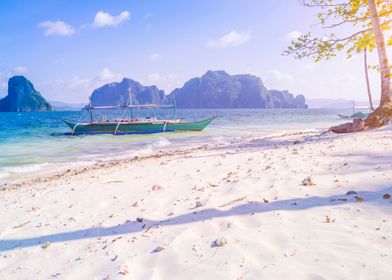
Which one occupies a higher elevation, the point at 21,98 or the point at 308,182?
the point at 21,98

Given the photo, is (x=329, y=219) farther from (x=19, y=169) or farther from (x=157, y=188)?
(x=19, y=169)

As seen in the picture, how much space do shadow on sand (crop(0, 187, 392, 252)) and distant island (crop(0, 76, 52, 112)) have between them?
→ 218114 millimetres

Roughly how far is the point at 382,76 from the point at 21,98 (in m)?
221

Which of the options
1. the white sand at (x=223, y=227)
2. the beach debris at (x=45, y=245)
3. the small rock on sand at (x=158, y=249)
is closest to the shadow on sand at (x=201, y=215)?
the white sand at (x=223, y=227)

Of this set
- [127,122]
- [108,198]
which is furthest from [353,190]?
[127,122]

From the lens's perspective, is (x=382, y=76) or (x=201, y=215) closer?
(x=201, y=215)

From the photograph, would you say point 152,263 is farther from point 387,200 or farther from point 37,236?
point 387,200

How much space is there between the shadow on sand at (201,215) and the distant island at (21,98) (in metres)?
218

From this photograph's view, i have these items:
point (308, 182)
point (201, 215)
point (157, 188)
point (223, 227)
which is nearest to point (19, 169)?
point (157, 188)

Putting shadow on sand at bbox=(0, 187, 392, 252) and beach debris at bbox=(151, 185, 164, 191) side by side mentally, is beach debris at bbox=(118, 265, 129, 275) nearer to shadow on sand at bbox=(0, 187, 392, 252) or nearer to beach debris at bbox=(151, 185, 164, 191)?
shadow on sand at bbox=(0, 187, 392, 252)

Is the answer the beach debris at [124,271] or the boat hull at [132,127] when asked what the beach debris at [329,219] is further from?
the boat hull at [132,127]

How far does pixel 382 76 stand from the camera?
1051cm

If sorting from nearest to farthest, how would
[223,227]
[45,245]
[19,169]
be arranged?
[223,227], [45,245], [19,169]

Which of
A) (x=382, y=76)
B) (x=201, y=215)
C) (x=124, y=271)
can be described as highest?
(x=382, y=76)
